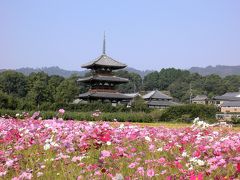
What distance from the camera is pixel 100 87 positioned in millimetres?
48656

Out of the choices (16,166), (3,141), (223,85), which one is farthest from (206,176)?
(223,85)

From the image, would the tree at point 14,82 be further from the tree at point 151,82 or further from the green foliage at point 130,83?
the tree at point 151,82

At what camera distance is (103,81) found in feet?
159

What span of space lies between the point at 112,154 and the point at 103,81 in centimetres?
4405

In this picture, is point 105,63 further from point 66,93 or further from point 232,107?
point 232,107

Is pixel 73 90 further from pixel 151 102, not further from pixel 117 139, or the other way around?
pixel 117 139

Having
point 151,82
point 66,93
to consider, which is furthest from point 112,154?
point 151,82

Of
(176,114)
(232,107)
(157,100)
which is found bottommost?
(232,107)

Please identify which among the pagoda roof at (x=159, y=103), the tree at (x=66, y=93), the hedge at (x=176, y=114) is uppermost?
the hedge at (x=176, y=114)

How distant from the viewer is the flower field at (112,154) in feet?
11.8

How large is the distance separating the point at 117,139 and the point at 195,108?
121 ft

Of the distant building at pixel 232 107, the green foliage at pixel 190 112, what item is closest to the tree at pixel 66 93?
the distant building at pixel 232 107

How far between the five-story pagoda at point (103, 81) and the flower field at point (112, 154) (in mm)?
41686

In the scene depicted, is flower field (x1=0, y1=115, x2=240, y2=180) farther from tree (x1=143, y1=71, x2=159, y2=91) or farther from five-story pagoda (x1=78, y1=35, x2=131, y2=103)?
tree (x1=143, y1=71, x2=159, y2=91)
